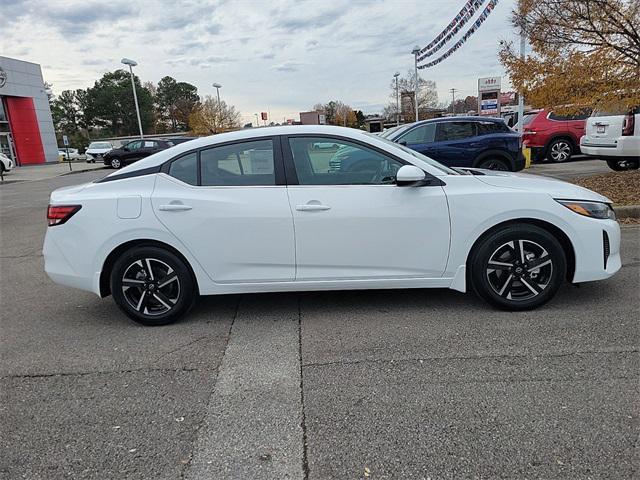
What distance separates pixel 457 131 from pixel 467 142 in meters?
0.34

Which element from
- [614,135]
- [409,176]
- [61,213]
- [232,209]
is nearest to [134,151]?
[614,135]

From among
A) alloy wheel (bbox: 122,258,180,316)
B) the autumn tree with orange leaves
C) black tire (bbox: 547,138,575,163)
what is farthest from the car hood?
black tire (bbox: 547,138,575,163)

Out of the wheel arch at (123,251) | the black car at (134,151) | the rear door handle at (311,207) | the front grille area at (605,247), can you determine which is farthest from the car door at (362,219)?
the black car at (134,151)

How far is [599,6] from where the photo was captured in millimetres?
7332

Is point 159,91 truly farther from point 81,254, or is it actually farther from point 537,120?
point 81,254

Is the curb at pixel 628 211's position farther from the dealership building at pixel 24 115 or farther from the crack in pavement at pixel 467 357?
the dealership building at pixel 24 115

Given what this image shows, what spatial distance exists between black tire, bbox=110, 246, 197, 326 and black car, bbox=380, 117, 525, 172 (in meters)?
7.01

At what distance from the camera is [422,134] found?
33.1ft

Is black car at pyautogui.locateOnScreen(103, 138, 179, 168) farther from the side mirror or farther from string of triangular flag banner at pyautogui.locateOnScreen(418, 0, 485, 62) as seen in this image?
the side mirror

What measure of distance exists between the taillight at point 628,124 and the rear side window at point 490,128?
2128 millimetres

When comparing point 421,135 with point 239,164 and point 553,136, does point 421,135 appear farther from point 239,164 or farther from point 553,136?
point 239,164

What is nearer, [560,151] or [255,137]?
[255,137]

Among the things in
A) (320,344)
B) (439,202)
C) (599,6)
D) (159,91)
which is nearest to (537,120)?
(599,6)

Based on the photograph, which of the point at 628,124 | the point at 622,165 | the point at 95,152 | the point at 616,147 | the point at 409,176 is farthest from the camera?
the point at 95,152
